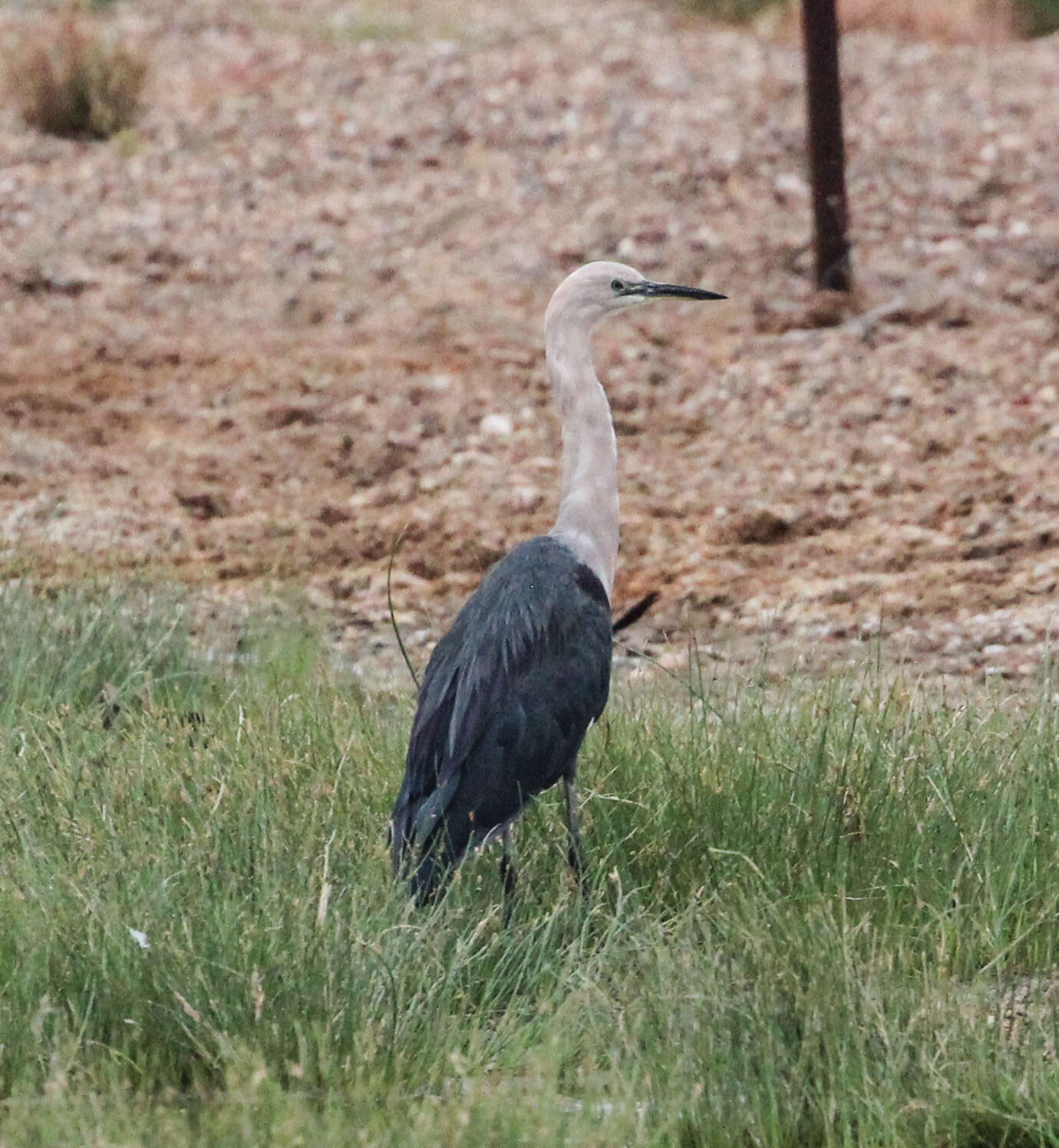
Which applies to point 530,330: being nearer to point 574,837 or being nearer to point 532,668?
point 532,668

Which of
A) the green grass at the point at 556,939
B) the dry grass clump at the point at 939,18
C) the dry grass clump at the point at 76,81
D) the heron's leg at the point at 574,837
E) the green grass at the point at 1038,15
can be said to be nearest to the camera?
the green grass at the point at 556,939

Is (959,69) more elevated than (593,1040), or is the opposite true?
(959,69)

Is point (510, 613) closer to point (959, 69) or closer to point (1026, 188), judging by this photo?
point (1026, 188)

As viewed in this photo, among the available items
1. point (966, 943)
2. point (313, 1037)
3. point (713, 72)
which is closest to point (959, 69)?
point (713, 72)

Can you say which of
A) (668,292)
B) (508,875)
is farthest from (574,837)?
(668,292)

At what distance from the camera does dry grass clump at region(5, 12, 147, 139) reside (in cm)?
1136

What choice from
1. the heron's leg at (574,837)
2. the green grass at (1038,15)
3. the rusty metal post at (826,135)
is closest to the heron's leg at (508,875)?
the heron's leg at (574,837)

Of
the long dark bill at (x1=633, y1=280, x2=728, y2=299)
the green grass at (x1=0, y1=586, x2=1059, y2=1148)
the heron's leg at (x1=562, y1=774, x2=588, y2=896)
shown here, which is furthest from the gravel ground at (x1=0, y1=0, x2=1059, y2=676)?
the heron's leg at (x1=562, y1=774, x2=588, y2=896)

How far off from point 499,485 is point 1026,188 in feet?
11.9

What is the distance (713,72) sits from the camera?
11305 mm

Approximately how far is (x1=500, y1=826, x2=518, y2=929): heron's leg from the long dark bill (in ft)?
4.84

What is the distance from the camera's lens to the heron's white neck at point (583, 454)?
15.5 ft

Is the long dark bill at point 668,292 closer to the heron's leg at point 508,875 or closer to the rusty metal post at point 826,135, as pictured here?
the heron's leg at point 508,875

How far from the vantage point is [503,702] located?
4.36 m
